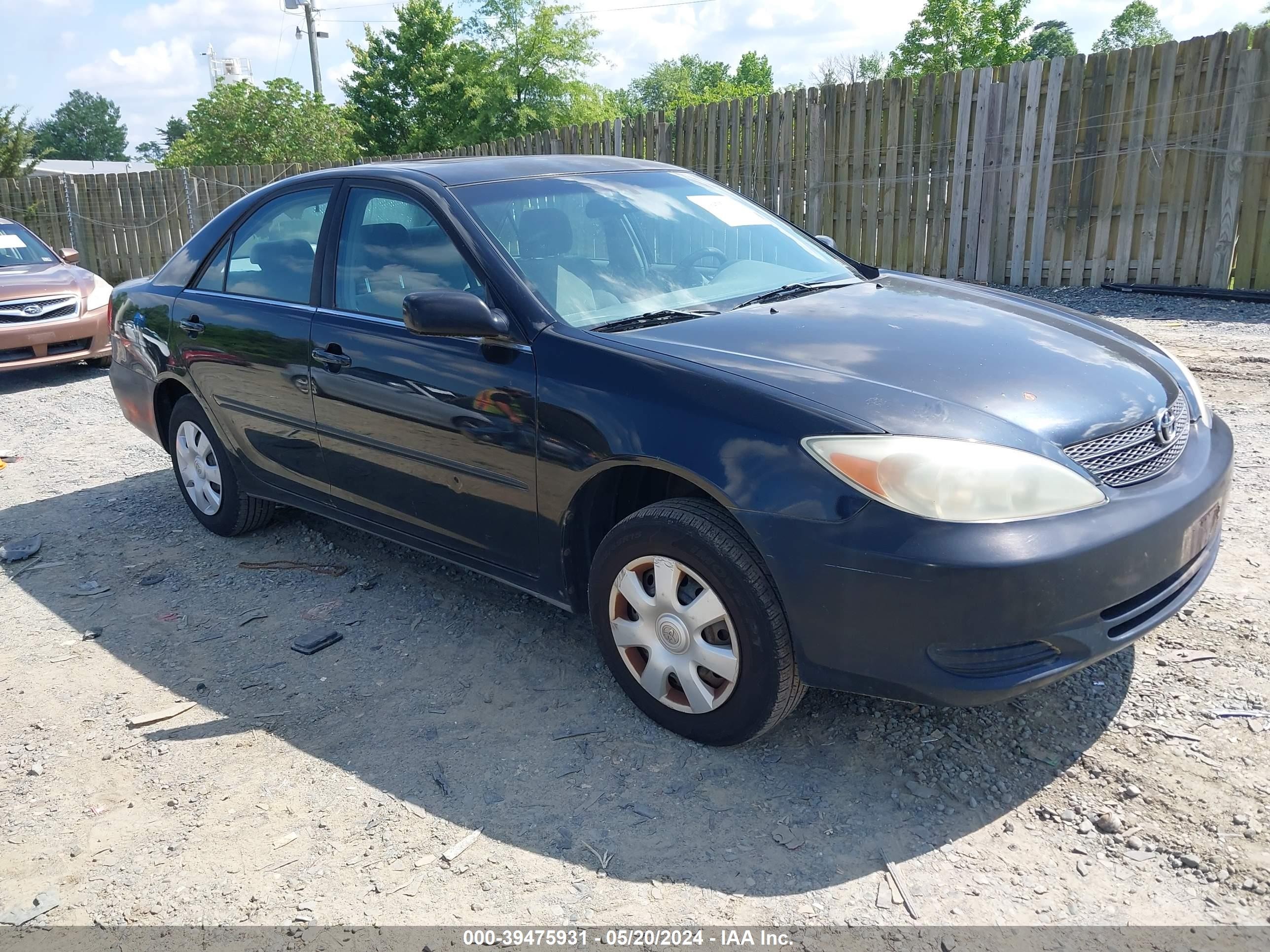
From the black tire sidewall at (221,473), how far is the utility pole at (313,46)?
137 feet

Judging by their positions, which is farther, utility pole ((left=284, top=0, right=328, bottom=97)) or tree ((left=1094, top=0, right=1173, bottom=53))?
tree ((left=1094, top=0, right=1173, bottom=53))

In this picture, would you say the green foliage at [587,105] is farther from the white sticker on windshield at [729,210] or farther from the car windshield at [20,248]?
the white sticker on windshield at [729,210]

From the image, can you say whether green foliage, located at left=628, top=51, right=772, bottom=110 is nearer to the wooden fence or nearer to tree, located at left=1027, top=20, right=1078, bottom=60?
tree, located at left=1027, top=20, right=1078, bottom=60

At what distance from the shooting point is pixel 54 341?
368 inches

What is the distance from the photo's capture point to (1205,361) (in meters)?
6.82

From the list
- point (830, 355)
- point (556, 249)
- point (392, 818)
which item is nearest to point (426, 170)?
point (556, 249)

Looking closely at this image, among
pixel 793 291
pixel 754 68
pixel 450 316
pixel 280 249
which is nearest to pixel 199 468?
pixel 280 249

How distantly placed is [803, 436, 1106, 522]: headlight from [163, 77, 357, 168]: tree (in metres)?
42.2

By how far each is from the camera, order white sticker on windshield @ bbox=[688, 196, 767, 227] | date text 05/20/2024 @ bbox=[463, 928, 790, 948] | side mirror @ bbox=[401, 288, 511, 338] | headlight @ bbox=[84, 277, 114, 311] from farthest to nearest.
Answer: headlight @ bbox=[84, 277, 114, 311] → white sticker on windshield @ bbox=[688, 196, 767, 227] → side mirror @ bbox=[401, 288, 511, 338] → date text 05/20/2024 @ bbox=[463, 928, 790, 948]

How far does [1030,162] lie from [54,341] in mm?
9591

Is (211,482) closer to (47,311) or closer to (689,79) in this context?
(47,311)

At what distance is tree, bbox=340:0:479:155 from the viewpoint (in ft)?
134

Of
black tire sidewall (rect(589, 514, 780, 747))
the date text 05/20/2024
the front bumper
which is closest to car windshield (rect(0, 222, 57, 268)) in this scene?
black tire sidewall (rect(589, 514, 780, 747))

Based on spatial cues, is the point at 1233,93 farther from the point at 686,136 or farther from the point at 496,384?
the point at 496,384
